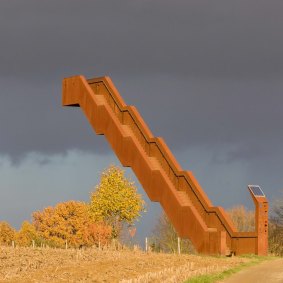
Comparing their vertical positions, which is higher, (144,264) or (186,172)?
(186,172)

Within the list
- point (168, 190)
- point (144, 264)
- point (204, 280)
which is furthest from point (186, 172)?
point (204, 280)

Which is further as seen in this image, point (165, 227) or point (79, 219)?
point (79, 219)

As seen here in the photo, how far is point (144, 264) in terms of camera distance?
85.2 feet

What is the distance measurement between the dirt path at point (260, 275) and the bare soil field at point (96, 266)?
93 cm

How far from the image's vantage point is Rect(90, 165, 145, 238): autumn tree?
68.9 m

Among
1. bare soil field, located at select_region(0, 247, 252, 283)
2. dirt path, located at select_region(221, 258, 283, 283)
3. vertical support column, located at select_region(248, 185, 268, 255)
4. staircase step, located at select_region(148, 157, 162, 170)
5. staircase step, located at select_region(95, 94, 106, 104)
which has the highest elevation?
staircase step, located at select_region(95, 94, 106, 104)

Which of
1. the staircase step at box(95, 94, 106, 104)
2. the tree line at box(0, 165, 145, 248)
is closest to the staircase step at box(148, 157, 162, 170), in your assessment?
the staircase step at box(95, 94, 106, 104)

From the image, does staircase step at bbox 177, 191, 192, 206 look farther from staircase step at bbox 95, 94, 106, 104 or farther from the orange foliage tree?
the orange foliage tree

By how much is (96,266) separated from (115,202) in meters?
43.7

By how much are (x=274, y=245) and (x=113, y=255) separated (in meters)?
16.0

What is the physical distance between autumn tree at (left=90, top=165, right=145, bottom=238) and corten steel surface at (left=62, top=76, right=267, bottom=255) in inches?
966

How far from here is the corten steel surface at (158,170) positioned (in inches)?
1467

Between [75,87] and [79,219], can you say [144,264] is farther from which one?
[79,219]

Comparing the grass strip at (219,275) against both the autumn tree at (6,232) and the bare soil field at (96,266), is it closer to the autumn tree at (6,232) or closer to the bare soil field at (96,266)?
the bare soil field at (96,266)
